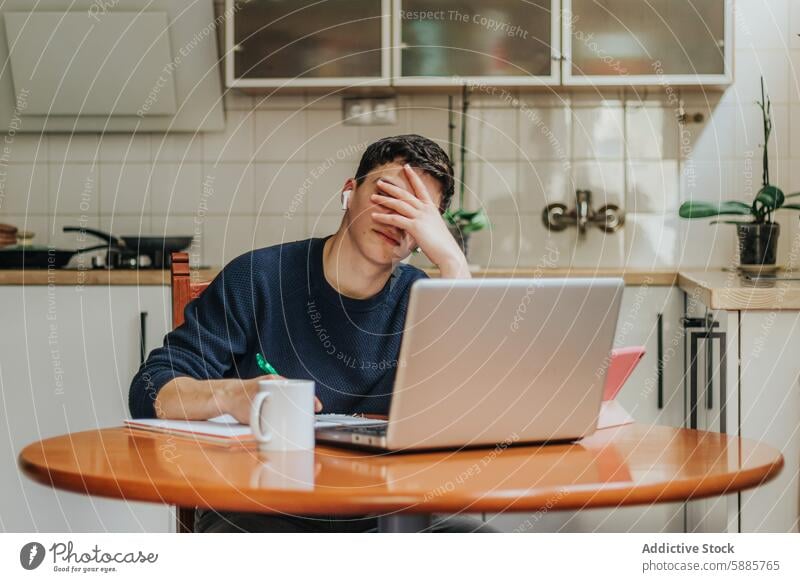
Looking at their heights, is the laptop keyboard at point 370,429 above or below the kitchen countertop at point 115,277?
below

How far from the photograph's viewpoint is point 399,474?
2.63 ft

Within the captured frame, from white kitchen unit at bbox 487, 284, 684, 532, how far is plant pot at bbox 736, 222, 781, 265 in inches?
7.5

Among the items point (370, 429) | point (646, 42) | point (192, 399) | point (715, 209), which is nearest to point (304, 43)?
point (646, 42)

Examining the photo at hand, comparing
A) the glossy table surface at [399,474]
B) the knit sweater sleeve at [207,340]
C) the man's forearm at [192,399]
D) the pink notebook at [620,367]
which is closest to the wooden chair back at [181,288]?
the knit sweater sleeve at [207,340]

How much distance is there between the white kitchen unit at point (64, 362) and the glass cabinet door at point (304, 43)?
625 mm

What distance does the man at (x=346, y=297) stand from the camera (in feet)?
4.12

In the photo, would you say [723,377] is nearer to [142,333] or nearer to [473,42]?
[473,42]

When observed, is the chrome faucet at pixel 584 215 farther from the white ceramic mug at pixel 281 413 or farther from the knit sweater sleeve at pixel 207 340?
the white ceramic mug at pixel 281 413

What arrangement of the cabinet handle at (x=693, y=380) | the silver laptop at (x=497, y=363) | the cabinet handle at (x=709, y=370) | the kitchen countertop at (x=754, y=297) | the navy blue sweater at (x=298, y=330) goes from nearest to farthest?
the silver laptop at (x=497, y=363) → the navy blue sweater at (x=298, y=330) → the kitchen countertop at (x=754, y=297) → the cabinet handle at (x=709, y=370) → the cabinet handle at (x=693, y=380)

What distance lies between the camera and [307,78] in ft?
8.14

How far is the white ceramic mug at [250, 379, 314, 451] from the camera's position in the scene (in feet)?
2.86

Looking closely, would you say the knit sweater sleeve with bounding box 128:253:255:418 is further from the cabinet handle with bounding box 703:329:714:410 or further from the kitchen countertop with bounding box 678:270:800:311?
the cabinet handle with bounding box 703:329:714:410

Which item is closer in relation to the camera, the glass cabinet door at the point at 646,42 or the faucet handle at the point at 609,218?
the glass cabinet door at the point at 646,42

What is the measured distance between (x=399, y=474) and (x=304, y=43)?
1.86 metres
